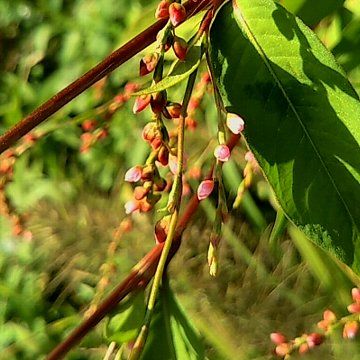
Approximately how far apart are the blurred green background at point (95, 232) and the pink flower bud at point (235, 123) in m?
0.86

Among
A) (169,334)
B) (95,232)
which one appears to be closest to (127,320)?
(169,334)

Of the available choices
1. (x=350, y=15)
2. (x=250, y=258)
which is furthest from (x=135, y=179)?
(x=250, y=258)

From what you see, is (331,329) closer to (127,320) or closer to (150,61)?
(127,320)

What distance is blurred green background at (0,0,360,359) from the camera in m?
1.57

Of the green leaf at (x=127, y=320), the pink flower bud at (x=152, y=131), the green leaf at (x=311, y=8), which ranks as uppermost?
the pink flower bud at (x=152, y=131)

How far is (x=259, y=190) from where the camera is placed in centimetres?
150

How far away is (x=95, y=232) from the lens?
1.83 metres

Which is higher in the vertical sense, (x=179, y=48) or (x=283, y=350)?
(x=179, y=48)

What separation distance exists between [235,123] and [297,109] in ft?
0.22

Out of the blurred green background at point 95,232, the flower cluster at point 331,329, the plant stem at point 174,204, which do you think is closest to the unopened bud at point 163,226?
the plant stem at point 174,204

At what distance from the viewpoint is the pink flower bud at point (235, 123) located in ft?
1.71

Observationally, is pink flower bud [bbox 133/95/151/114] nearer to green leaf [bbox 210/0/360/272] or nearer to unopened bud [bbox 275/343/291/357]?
green leaf [bbox 210/0/360/272]

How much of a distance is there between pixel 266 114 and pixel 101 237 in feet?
4.25

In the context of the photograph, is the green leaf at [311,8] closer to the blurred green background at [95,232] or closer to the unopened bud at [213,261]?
the unopened bud at [213,261]
